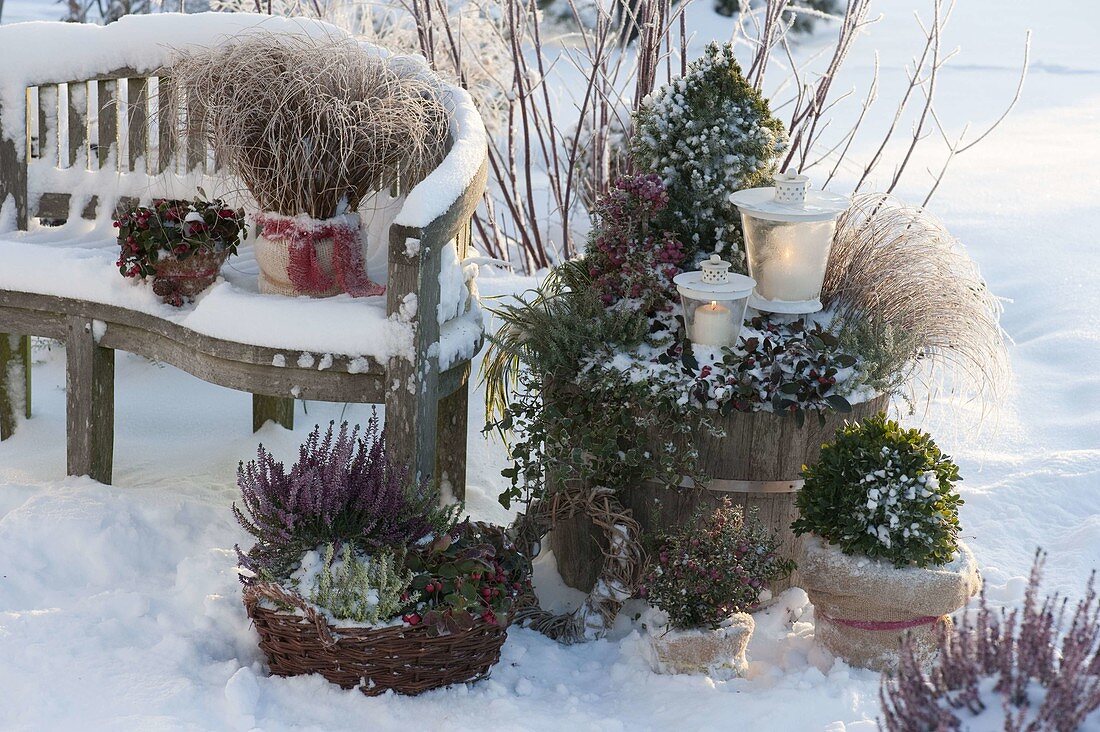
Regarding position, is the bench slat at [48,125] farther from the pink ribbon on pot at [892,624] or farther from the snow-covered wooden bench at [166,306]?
the pink ribbon on pot at [892,624]

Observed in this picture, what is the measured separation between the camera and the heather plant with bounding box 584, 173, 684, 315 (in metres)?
3.15

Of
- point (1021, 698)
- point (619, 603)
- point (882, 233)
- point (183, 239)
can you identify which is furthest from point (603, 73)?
point (1021, 698)

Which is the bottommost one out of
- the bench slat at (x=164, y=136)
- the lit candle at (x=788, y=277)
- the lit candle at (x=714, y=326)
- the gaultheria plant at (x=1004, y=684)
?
the gaultheria plant at (x=1004, y=684)

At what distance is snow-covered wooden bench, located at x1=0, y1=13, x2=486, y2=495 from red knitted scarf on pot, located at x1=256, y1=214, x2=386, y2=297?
0.11 m

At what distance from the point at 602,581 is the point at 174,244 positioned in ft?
5.12

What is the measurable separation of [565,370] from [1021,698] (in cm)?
157

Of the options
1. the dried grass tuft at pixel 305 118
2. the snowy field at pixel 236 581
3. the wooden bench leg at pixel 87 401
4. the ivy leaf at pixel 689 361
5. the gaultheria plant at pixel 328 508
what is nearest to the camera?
the snowy field at pixel 236 581

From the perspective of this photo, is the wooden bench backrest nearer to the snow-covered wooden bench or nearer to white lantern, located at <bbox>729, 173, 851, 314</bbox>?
the snow-covered wooden bench

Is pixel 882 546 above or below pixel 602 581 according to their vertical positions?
above

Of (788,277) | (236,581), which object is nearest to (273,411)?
(236,581)

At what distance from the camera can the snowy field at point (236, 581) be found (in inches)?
99.4

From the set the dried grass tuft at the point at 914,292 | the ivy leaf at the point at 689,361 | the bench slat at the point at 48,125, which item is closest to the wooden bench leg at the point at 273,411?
the bench slat at the point at 48,125

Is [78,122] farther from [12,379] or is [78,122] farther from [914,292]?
→ [914,292]

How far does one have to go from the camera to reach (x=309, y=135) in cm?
311
